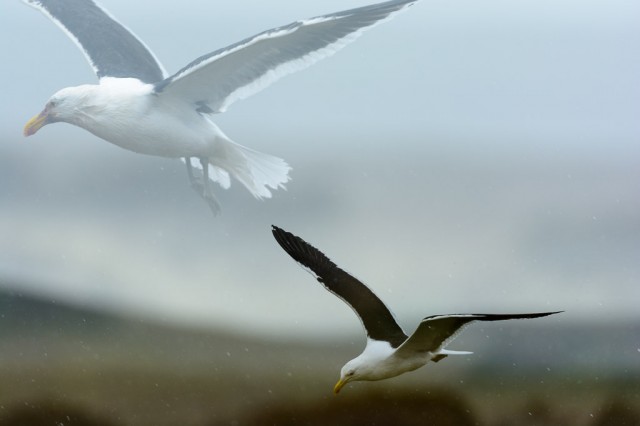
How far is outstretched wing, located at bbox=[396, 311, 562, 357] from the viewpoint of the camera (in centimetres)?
220

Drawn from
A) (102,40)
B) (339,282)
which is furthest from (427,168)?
(102,40)

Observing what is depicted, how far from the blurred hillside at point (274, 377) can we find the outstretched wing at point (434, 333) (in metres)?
0.32

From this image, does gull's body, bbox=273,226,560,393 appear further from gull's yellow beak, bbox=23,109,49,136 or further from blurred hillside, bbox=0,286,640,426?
gull's yellow beak, bbox=23,109,49,136

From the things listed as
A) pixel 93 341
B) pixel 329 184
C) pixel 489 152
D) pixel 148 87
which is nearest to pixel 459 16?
pixel 489 152

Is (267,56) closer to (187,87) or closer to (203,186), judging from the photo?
(187,87)

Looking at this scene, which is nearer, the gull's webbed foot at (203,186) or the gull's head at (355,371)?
the gull's head at (355,371)

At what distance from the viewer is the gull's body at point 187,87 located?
8.06 ft

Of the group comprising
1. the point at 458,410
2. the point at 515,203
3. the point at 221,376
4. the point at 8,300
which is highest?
the point at 8,300

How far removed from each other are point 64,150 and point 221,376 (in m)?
0.81

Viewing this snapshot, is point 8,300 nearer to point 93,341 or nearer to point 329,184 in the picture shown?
point 93,341

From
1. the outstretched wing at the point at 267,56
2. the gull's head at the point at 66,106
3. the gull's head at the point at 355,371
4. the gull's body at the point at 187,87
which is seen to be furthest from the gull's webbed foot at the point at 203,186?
the gull's head at the point at 355,371

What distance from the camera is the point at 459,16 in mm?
2697

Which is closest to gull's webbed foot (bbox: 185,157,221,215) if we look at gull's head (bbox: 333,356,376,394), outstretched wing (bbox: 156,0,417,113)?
outstretched wing (bbox: 156,0,417,113)

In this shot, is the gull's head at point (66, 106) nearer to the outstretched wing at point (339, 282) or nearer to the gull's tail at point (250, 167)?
the gull's tail at point (250, 167)
